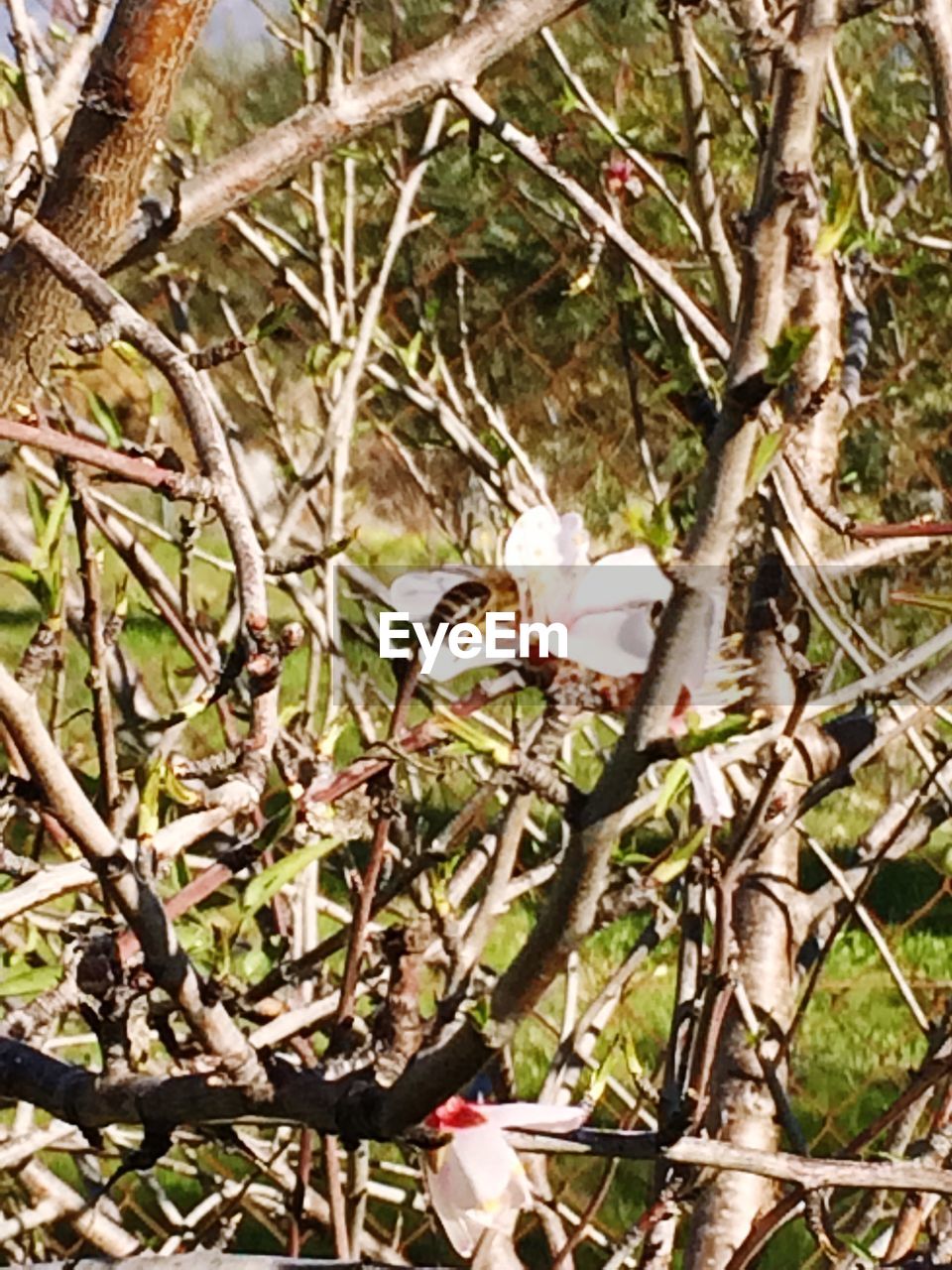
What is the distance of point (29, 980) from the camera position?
98cm

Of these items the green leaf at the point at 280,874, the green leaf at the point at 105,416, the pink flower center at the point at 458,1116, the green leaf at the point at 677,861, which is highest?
the green leaf at the point at 105,416

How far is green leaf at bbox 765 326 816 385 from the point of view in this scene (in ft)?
1.61

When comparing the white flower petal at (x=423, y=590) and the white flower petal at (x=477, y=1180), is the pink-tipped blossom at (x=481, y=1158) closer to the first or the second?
the white flower petal at (x=477, y=1180)

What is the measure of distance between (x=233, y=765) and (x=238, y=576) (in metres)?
0.10

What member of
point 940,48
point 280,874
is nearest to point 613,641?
point 280,874

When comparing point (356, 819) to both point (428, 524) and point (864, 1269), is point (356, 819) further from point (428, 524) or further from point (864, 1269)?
point (428, 524)

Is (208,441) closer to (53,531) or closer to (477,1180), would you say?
(53,531)

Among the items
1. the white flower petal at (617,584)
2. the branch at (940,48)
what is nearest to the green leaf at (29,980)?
the white flower petal at (617,584)

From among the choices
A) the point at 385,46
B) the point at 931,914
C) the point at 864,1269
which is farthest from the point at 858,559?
the point at 931,914

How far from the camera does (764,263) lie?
0.51m

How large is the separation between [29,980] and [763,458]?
641 millimetres

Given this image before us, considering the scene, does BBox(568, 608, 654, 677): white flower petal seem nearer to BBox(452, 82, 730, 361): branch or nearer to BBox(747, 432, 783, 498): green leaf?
BBox(747, 432, 783, 498): green leaf

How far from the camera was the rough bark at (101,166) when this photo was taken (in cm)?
106

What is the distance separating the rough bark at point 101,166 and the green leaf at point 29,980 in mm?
364
